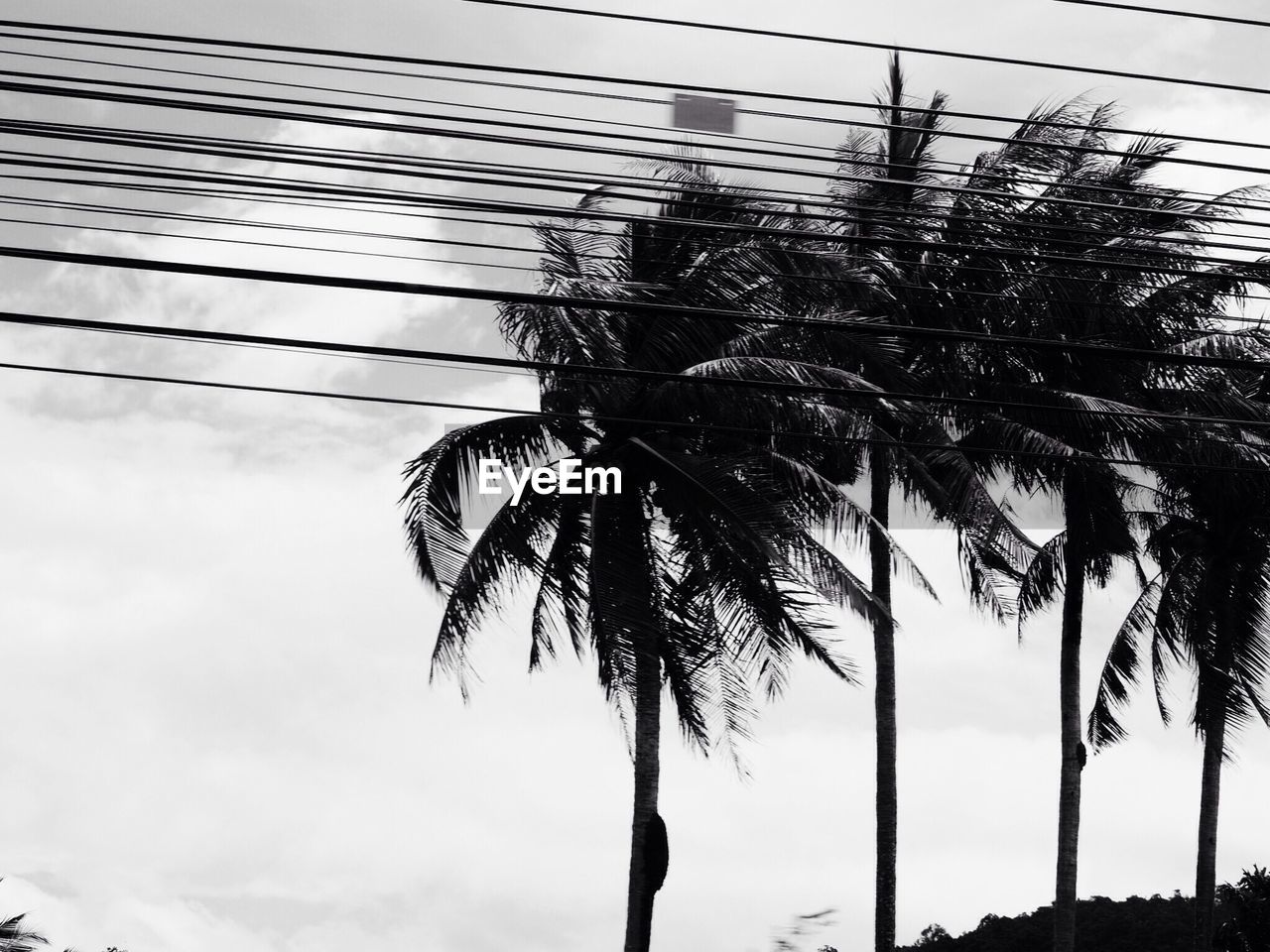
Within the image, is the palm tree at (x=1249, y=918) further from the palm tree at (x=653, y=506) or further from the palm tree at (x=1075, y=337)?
the palm tree at (x=653, y=506)

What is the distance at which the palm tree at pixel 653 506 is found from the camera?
13547 mm

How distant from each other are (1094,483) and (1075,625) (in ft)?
8.94

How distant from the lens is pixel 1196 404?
16.5 meters

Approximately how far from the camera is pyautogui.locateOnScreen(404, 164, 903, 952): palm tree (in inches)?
533

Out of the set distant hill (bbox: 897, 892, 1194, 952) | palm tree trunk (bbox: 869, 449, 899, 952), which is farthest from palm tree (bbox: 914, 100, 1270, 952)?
distant hill (bbox: 897, 892, 1194, 952)

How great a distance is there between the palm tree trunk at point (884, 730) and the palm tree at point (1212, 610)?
3.85 meters

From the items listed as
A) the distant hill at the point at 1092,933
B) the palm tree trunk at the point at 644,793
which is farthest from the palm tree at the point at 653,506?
the distant hill at the point at 1092,933

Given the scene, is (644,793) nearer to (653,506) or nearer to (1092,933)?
(653,506)

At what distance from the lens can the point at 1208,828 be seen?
763 inches

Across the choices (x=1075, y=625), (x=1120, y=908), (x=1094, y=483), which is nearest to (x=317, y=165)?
(x=1094, y=483)

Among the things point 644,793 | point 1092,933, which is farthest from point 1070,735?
point 1092,933

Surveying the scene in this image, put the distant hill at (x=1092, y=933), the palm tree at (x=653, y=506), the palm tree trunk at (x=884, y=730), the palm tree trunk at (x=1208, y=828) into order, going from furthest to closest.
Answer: the distant hill at (x=1092, y=933)
the palm tree trunk at (x=1208, y=828)
the palm tree trunk at (x=884, y=730)
the palm tree at (x=653, y=506)

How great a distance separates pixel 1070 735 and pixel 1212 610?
8.73ft

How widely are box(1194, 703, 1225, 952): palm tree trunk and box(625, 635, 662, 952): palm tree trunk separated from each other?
28.7 ft
